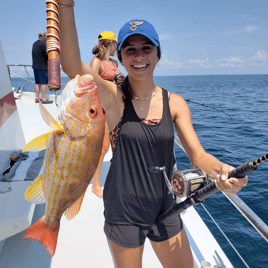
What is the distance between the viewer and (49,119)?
1.18m

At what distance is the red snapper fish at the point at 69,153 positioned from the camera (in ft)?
4.15

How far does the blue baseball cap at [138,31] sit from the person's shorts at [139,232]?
4.13 feet

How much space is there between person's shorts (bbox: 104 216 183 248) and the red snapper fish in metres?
0.42

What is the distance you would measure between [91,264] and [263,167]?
7.79 meters

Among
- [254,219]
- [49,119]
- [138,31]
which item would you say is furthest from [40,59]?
[254,219]

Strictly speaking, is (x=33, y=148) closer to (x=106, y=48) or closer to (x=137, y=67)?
(x=137, y=67)

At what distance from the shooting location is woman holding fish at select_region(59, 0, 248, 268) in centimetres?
157

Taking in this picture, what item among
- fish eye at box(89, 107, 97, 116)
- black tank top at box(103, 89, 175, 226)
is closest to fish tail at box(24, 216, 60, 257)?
black tank top at box(103, 89, 175, 226)

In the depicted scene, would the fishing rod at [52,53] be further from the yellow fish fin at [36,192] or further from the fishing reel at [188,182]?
the fishing reel at [188,182]

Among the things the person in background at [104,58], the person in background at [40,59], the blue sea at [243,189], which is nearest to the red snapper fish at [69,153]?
the blue sea at [243,189]

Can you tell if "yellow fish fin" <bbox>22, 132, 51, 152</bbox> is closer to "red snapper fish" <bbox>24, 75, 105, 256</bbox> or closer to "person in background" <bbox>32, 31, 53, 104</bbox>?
"red snapper fish" <bbox>24, 75, 105, 256</bbox>

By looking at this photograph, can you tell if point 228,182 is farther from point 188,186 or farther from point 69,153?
point 69,153

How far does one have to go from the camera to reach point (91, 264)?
8.46 ft

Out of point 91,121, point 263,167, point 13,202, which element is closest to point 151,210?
point 91,121
